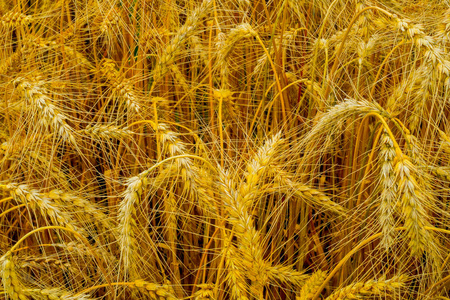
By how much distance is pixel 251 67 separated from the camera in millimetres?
1436

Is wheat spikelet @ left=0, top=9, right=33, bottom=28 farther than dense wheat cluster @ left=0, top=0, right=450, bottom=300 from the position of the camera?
Yes

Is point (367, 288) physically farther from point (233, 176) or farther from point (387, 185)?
point (233, 176)

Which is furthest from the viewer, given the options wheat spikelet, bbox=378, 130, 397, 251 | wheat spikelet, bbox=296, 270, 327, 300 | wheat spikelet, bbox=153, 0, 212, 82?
wheat spikelet, bbox=153, 0, 212, 82

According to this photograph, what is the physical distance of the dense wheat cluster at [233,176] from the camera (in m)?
0.87

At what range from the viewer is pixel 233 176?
3.18ft

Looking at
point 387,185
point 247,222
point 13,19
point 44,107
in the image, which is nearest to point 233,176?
point 247,222

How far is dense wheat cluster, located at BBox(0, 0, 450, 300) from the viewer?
2.85 feet

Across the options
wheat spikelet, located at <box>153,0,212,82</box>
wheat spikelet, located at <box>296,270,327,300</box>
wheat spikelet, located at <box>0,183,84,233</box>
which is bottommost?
wheat spikelet, located at <box>296,270,327,300</box>

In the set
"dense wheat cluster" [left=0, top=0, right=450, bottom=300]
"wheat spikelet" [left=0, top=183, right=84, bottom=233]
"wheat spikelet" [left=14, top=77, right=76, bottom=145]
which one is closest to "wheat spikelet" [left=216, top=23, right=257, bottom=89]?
"dense wheat cluster" [left=0, top=0, right=450, bottom=300]

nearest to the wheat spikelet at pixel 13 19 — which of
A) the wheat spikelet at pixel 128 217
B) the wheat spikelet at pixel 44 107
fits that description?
the wheat spikelet at pixel 44 107

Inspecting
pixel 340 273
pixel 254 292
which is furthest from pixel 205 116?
pixel 254 292

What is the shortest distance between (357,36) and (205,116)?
47 centimetres

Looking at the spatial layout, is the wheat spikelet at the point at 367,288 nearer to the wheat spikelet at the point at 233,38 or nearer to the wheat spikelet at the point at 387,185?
the wheat spikelet at the point at 387,185

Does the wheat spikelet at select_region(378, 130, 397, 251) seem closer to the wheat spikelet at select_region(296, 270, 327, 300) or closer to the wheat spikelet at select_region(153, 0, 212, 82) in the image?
the wheat spikelet at select_region(296, 270, 327, 300)
